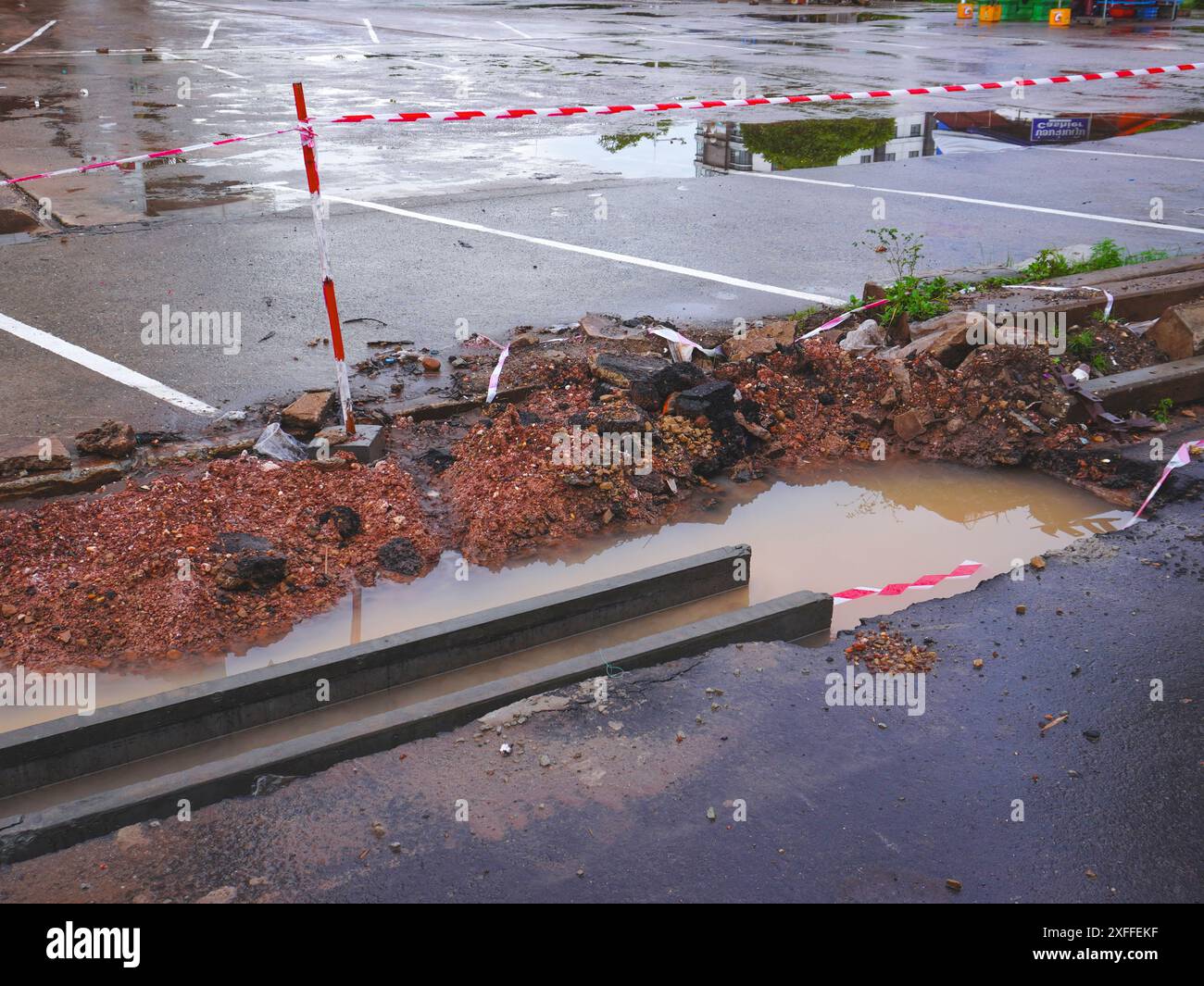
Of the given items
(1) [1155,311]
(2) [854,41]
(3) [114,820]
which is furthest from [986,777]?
(2) [854,41]

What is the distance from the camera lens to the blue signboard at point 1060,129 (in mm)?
15016

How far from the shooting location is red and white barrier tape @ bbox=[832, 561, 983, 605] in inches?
202

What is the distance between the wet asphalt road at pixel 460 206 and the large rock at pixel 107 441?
14.9 inches

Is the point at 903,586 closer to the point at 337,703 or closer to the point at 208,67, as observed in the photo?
the point at 337,703

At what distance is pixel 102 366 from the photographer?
23.3 feet

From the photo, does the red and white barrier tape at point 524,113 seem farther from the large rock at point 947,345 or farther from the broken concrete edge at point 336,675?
the broken concrete edge at point 336,675

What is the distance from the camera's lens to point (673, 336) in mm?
7270

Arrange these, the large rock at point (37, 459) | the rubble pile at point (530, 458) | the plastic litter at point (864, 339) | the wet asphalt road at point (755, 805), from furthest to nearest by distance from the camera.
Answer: the plastic litter at point (864, 339), the large rock at point (37, 459), the rubble pile at point (530, 458), the wet asphalt road at point (755, 805)

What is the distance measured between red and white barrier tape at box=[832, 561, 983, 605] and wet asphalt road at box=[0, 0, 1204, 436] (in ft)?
11.3

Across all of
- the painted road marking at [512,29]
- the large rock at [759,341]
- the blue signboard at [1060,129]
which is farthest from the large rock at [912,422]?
the painted road marking at [512,29]

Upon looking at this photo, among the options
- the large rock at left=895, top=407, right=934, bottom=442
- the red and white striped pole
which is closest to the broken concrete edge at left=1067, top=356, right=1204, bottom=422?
the large rock at left=895, top=407, right=934, bottom=442
